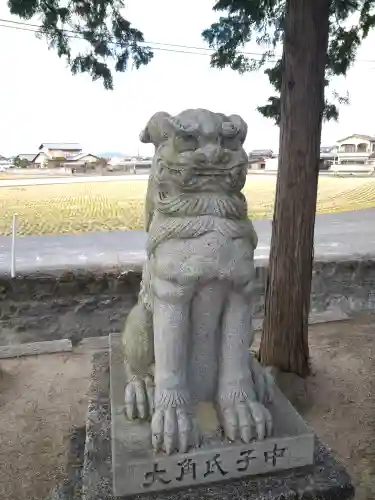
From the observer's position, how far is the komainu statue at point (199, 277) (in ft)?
4.50

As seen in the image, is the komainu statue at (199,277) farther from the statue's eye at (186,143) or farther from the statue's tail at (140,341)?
the statue's tail at (140,341)

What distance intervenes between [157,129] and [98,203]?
9.17 meters

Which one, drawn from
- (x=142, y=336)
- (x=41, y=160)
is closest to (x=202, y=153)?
(x=142, y=336)

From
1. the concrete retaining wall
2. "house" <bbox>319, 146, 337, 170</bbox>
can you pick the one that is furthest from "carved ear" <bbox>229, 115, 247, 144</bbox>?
"house" <bbox>319, 146, 337, 170</bbox>

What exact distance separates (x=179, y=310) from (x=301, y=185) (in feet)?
6.50

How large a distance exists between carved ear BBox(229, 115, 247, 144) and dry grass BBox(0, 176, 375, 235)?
7.01 meters

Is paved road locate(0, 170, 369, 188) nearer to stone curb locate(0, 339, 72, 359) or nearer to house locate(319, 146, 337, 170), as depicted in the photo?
house locate(319, 146, 337, 170)

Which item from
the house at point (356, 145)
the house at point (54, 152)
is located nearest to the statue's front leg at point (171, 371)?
the house at point (54, 152)

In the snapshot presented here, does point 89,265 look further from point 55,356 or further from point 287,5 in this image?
point 287,5

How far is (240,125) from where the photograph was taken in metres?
1.42

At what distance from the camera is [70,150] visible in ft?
80.0

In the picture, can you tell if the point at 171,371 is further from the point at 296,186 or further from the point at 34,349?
the point at 34,349

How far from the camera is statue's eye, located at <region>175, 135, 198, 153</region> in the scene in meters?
1.38

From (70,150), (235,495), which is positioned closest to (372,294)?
(235,495)
